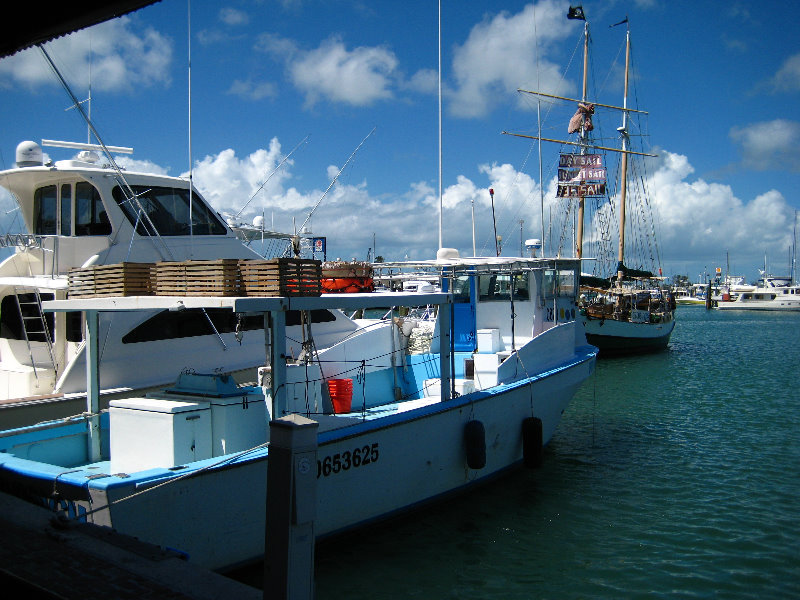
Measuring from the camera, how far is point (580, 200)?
42719 mm

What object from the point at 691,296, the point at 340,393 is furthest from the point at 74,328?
the point at 691,296

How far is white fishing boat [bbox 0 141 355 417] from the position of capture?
11.8 m

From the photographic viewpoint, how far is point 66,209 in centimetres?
1289

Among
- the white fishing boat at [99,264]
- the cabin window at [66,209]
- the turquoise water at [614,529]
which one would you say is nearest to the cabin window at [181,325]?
the white fishing boat at [99,264]

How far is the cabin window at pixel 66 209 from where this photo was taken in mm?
12828

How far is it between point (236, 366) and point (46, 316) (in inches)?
146

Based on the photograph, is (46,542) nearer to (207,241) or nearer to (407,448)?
(407,448)

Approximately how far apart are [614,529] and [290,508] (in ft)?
23.5

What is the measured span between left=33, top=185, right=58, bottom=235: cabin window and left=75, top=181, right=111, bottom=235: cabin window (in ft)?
2.08

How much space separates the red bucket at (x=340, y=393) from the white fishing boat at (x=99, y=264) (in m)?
2.25

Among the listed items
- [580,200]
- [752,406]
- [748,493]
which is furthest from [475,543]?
[580,200]

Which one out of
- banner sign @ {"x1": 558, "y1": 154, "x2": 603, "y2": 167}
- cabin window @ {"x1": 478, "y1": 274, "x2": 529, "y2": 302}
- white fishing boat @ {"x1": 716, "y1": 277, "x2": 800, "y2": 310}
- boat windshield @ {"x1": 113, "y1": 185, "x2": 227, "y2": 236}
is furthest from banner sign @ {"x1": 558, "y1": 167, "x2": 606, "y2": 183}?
white fishing boat @ {"x1": 716, "y1": 277, "x2": 800, "y2": 310}

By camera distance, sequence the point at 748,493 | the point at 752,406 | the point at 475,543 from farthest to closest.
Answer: the point at 752,406 < the point at 748,493 < the point at 475,543

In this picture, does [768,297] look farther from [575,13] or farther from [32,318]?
[32,318]
